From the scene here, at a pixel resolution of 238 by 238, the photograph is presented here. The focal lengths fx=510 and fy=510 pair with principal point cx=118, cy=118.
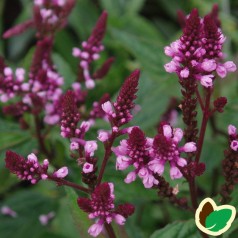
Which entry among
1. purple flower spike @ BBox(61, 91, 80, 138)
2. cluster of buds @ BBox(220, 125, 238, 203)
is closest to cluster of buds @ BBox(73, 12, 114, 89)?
purple flower spike @ BBox(61, 91, 80, 138)

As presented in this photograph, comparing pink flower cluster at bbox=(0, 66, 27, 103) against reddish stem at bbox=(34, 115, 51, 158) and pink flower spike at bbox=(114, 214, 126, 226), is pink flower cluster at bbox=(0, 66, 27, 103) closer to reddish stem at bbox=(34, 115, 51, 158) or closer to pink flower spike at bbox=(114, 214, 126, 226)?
reddish stem at bbox=(34, 115, 51, 158)

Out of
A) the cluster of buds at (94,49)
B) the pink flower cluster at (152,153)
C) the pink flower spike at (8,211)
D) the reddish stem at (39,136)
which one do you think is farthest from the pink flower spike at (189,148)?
the pink flower spike at (8,211)

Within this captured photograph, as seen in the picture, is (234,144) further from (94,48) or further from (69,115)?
(94,48)

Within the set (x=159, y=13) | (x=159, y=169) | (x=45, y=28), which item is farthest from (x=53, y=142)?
(x=159, y=13)

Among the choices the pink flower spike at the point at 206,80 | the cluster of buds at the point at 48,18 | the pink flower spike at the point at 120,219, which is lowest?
the cluster of buds at the point at 48,18

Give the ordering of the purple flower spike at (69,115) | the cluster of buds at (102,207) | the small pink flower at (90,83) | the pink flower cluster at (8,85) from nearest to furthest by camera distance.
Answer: the cluster of buds at (102,207) → the purple flower spike at (69,115) → the pink flower cluster at (8,85) → the small pink flower at (90,83)

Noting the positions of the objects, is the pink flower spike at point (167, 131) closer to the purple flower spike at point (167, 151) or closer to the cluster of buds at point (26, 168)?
the purple flower spike at point (167, 151)
